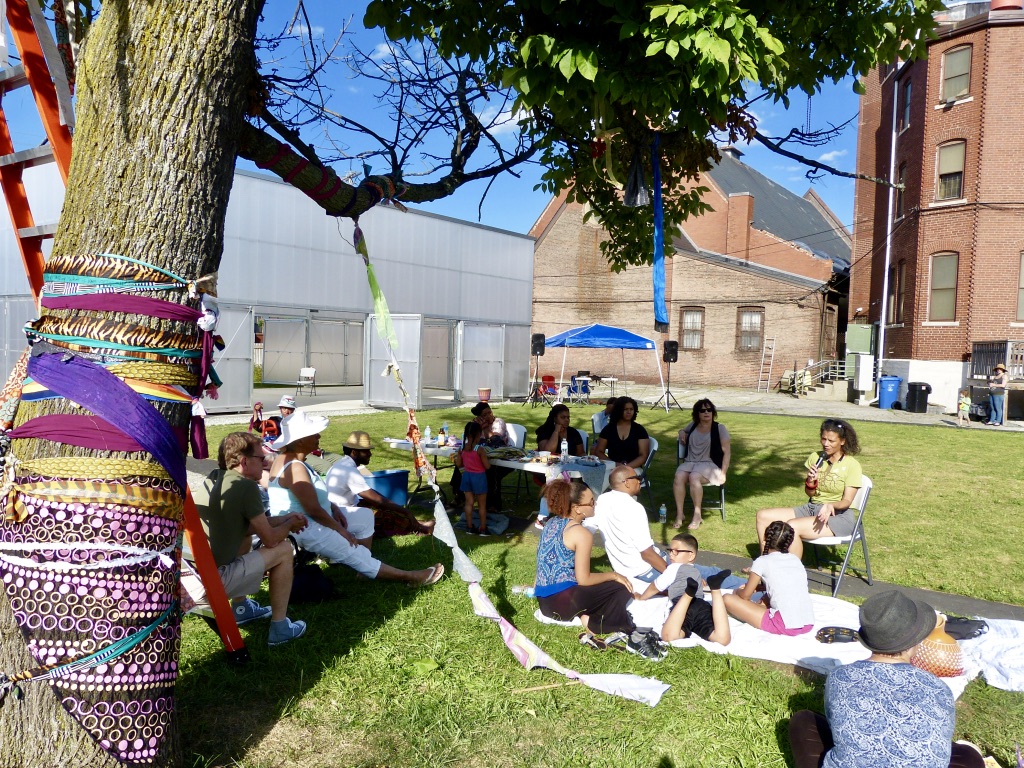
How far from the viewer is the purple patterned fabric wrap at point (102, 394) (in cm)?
254

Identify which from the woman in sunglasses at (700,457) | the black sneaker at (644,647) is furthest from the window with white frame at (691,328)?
the black sneaker at (644,647)

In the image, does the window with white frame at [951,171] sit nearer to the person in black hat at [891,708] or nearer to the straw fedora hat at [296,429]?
the straw fedora hat at [296,429]

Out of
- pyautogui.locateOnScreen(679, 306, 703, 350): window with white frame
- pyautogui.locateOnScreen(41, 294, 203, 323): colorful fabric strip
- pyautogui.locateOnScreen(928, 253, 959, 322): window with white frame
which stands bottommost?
pyautogui.locateOnScreen(41, 294, 203, 323): colorful fabric strip

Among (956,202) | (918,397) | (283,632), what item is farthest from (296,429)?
(956,202)

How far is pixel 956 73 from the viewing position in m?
23.6

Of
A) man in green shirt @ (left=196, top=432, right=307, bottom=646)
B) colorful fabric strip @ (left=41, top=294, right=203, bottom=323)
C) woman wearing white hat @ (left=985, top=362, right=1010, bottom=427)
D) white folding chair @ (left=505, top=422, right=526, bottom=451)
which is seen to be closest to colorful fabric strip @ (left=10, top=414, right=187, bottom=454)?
colorful fabric strip @ (left=41, top=294, right=203, bottom=323)

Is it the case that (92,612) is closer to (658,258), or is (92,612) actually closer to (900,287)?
(658,258)

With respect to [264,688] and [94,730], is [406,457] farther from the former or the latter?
[94,730]

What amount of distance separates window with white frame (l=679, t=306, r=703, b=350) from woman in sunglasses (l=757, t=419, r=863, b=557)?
2760 centimetres

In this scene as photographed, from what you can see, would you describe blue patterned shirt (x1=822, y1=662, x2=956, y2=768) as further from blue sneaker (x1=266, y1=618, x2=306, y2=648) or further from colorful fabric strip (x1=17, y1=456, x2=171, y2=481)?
blue sneaker (x1=266, y1=618, x2=306, y2=648)

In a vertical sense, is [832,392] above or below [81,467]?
below

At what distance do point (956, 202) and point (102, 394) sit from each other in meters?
26.4

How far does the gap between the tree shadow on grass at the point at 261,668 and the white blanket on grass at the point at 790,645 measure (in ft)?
4.00

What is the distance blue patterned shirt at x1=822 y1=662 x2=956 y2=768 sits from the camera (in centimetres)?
263
